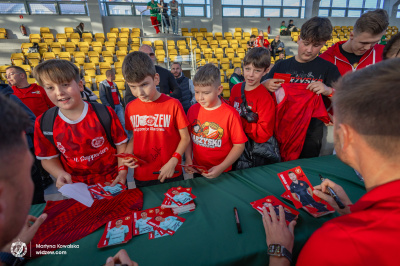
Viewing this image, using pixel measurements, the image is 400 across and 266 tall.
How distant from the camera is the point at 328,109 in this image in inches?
Answer: 79.0

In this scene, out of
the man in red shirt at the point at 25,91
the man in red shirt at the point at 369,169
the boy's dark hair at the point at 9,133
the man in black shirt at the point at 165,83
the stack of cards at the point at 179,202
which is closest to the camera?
the boy's dark hair at the point at 9,133

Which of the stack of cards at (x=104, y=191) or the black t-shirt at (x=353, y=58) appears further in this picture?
the black t-shirt at (x=353, y=58)

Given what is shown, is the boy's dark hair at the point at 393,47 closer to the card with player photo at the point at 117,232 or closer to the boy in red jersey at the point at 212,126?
the boy in red jersey at the point at 212,126

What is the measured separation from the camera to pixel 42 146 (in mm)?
1475

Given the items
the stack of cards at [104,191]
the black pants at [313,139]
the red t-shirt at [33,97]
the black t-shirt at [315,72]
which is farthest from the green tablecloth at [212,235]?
the red t-shirt at [33,97]

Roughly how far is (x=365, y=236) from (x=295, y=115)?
1531 mm

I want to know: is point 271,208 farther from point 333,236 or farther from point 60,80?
point 60,80

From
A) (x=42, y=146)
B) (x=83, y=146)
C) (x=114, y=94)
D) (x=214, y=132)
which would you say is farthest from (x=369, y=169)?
(x=114, y=94)

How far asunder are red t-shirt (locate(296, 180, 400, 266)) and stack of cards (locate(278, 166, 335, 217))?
0.46 meters

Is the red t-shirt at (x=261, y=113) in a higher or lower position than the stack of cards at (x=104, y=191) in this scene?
higher

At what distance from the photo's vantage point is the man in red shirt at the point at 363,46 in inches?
69.8

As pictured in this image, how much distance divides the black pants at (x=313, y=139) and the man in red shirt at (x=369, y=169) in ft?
4.94

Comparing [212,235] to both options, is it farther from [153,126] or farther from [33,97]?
[33,97]

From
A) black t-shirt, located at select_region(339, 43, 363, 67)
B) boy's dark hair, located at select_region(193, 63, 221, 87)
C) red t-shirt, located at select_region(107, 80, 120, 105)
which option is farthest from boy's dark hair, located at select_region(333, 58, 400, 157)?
red t-shirt, located at select_region(107, 80, 120, 105)
